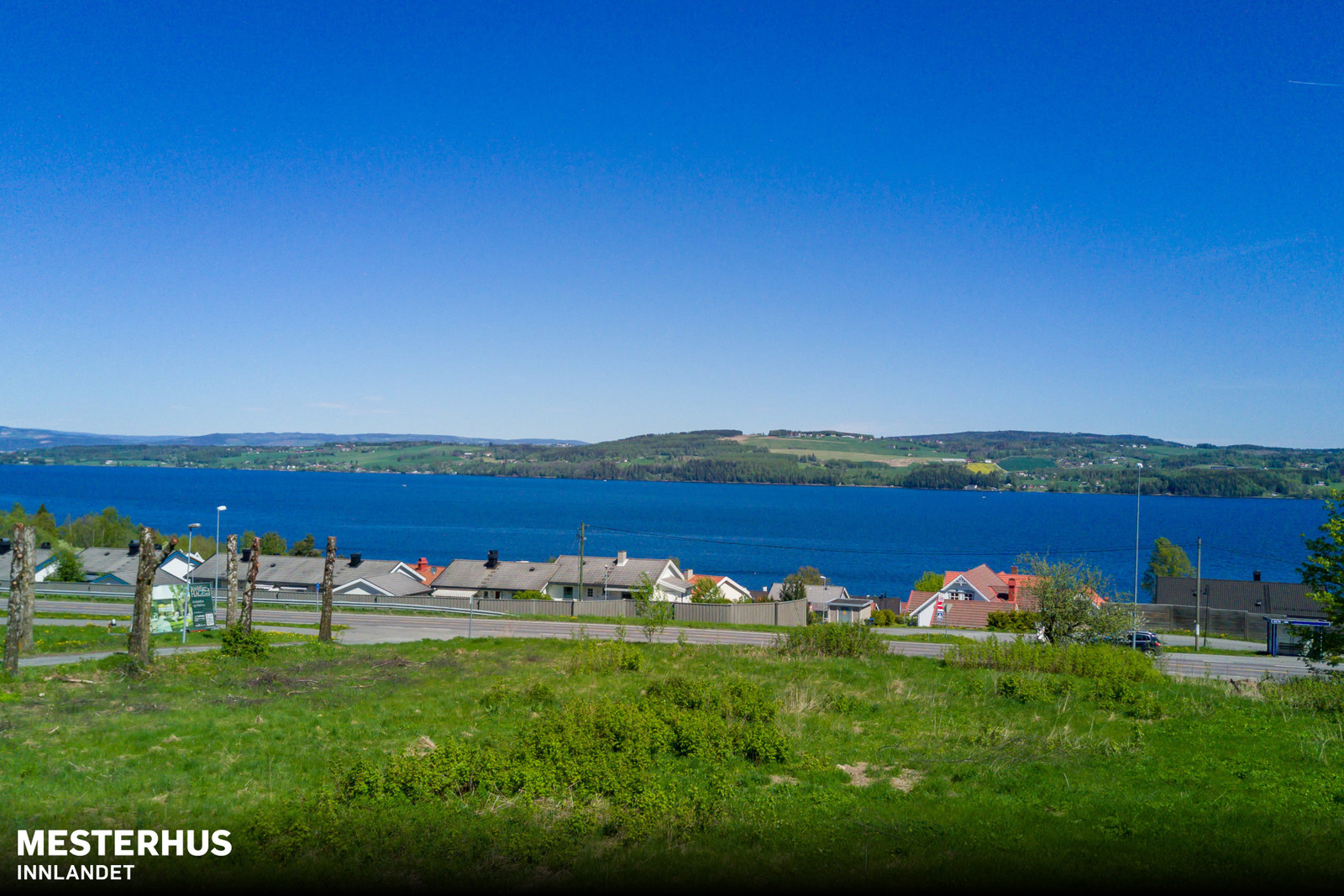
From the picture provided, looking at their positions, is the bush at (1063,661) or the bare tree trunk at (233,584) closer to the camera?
the bush at (1063,661)

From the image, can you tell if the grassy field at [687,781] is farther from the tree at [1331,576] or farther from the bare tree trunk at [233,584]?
the bare tree trunk at [233,584]

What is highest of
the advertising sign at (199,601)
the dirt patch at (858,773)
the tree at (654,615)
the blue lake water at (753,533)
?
the dirt patch at (858,773)

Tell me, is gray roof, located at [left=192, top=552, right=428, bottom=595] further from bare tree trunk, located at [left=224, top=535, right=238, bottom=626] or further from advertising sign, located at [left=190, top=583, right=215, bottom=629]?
advertising sign, located at [left=190, top=583, right=215, bottom=629]

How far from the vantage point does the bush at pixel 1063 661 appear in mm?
20062

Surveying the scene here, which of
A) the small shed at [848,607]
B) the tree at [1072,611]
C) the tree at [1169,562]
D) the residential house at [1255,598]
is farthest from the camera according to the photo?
the tree at [1169,562]

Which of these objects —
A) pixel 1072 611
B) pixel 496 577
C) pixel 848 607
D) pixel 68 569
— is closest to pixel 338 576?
pixel 496 577

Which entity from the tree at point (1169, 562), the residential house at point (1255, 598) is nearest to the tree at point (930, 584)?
the residential house at point (1255, 598)

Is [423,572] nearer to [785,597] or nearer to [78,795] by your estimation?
[785,597]

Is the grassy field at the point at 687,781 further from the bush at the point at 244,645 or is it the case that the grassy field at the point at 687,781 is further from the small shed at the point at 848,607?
the small shed at the point at 848,607

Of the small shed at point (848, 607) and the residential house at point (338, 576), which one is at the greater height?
the residential house at point (338, 576)

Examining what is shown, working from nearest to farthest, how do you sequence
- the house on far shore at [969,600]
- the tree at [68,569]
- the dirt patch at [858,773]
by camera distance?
the dirt patch at [858,773]
the house on far shore at [969,600]
the tree at [68,569]

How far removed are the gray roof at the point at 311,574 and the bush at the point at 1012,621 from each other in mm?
39166

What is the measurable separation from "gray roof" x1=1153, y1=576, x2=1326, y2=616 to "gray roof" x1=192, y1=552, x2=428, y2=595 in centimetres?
5509

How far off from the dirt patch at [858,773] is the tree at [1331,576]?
43.3 ft
